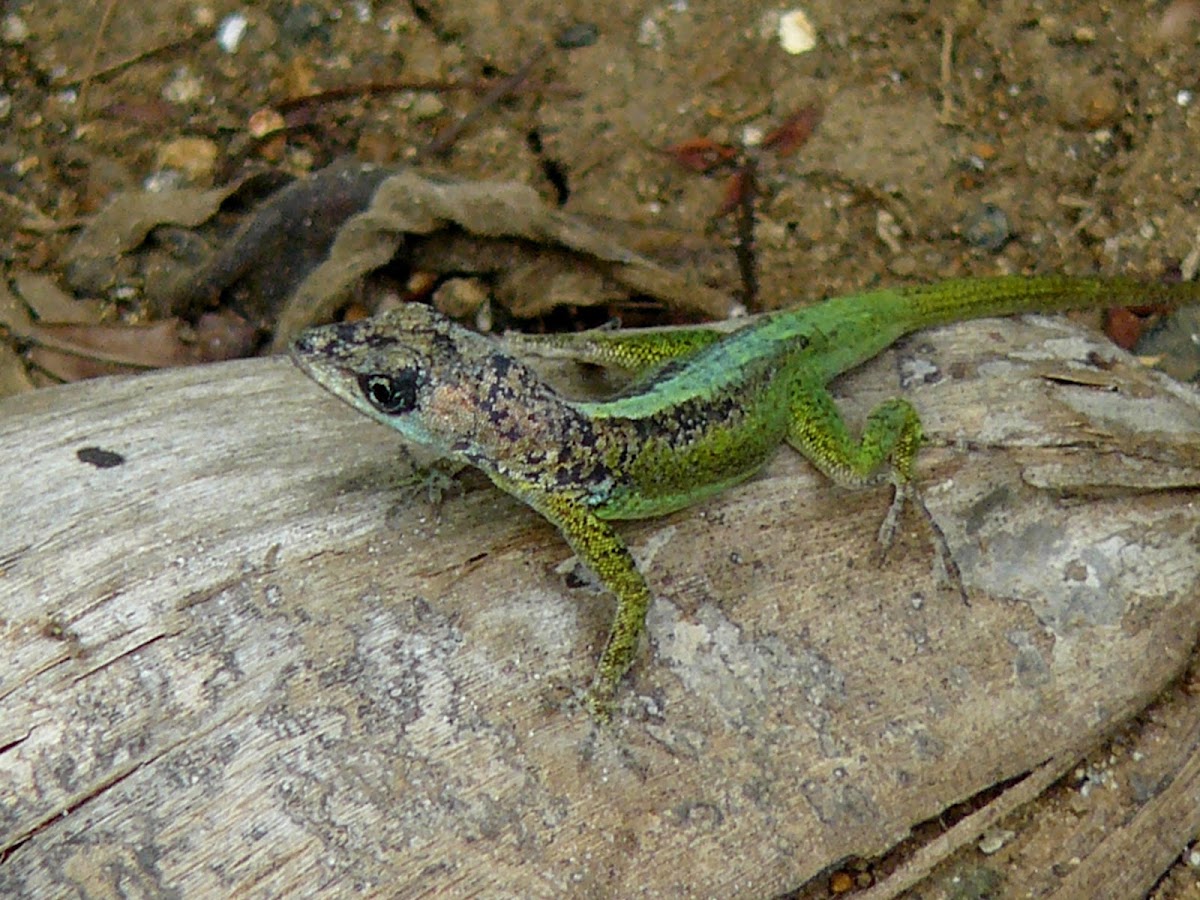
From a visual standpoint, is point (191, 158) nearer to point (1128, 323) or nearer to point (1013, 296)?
point (1013, 296)

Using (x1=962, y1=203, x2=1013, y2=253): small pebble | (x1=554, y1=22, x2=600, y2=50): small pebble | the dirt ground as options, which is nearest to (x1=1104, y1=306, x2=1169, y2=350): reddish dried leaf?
the dirt ground

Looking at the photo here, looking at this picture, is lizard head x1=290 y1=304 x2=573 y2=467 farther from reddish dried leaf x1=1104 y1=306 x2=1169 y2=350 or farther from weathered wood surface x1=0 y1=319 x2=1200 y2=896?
reddish dried leaf x1=1104 y1=306 x2=1169 y2=350

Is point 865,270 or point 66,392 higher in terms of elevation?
point 66,392

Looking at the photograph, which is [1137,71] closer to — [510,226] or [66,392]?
[510,226]

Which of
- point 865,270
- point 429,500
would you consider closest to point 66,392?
point 429,500

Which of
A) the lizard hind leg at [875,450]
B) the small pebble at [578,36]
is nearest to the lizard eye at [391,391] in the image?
the lizard hind leg at [875,450]
